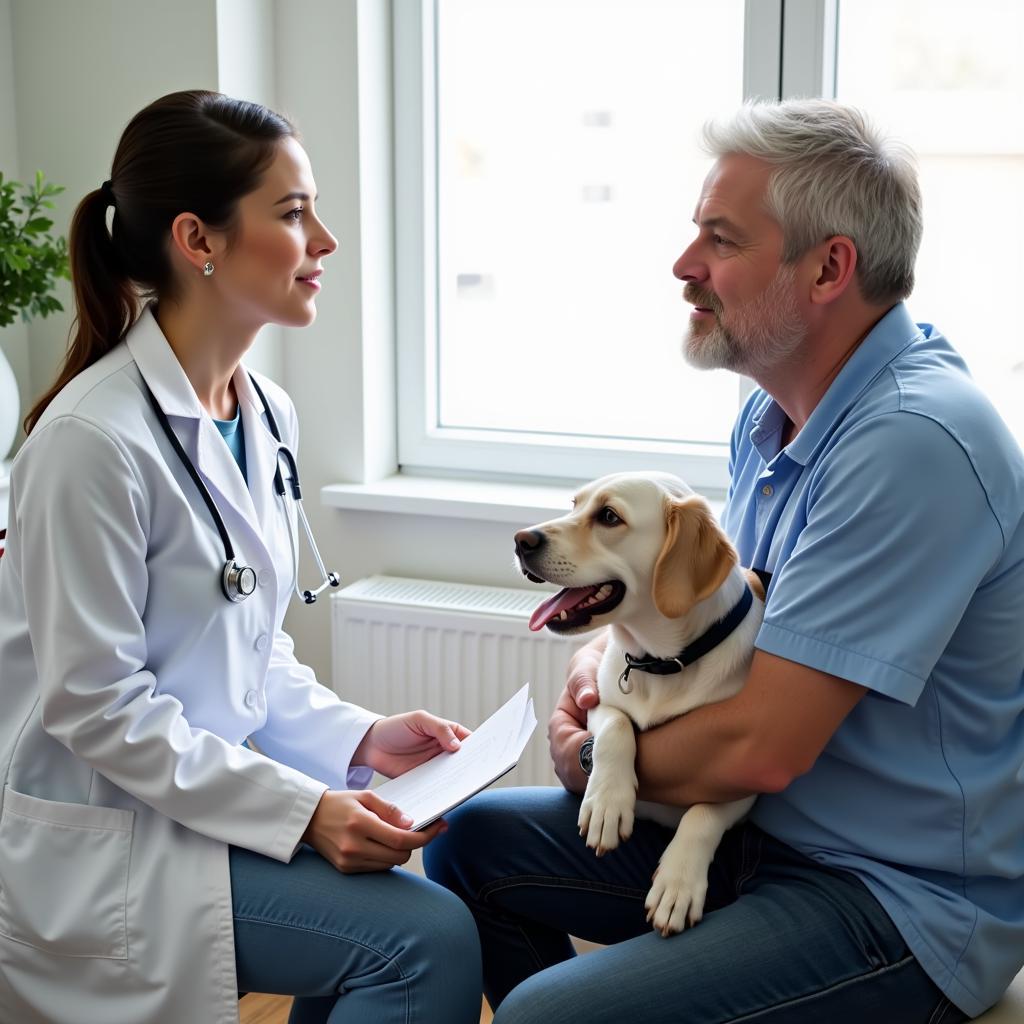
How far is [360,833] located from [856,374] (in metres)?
0.74

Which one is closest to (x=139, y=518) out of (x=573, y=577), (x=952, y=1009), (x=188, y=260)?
(x=188, y=260)

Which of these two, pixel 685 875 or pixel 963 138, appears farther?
pixel 963 138

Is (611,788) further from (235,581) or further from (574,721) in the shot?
(235,581)

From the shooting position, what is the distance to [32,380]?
2.57 metres

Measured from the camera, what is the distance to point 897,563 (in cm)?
119

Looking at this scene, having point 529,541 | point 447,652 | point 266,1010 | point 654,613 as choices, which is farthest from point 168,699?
point 266,1010

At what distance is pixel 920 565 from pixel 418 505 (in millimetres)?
1336

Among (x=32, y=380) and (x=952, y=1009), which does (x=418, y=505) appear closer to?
(x=32, y=380)

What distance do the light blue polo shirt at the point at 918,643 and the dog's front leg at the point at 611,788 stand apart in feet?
0.55

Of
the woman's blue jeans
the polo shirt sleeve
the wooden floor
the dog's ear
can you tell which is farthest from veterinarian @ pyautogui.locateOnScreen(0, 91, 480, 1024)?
the wooden floor

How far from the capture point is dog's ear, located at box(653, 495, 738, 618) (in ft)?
4.24

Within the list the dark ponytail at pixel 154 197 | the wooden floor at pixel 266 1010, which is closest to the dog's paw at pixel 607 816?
the dark ponytail at pixel 154 197

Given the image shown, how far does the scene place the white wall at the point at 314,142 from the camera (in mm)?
2324

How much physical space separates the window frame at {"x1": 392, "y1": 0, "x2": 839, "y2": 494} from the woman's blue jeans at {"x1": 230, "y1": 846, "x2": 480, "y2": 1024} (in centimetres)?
123
